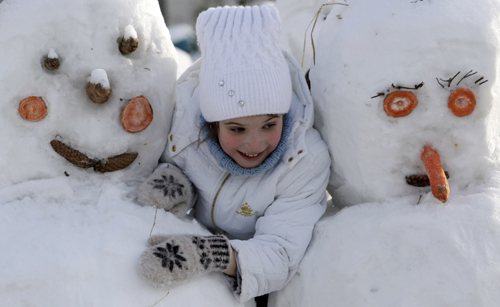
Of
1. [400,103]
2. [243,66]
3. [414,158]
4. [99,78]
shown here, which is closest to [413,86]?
[400,103]

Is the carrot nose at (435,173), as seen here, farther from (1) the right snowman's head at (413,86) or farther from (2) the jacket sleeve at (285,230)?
(2) the jacket sleeve at (285,230)

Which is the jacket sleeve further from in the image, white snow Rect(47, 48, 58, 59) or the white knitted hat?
white snow Rect(47, 48, 58, 59)

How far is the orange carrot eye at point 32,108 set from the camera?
4.25 ft

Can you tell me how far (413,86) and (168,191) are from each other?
30.0 inches

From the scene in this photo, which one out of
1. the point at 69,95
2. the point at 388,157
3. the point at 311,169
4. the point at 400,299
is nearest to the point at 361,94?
the point at 388,157

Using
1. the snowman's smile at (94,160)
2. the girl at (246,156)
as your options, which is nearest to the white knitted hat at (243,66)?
the girl at (246,156)

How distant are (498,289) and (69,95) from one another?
121 centimetres

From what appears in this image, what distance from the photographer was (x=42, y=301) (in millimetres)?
1082

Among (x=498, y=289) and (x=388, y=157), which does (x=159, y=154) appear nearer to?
(x=388, y=157)

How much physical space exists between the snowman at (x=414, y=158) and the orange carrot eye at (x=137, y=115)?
56 centimetres

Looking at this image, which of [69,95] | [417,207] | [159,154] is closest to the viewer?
[417,207]

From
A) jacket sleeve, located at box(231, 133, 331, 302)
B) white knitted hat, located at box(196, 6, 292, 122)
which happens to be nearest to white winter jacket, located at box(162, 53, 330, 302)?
jacket sleeve, located at box(231, 133, 331, 302)

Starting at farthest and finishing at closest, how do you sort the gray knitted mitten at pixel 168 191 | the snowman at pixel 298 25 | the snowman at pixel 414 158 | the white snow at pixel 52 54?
the snowman at pixel 298 25, the gray knitted mitten at pixel 168 191, the white snow at pixel 52 54, the snowman at pixel 414 158

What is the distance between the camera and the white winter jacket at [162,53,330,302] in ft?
4.33
